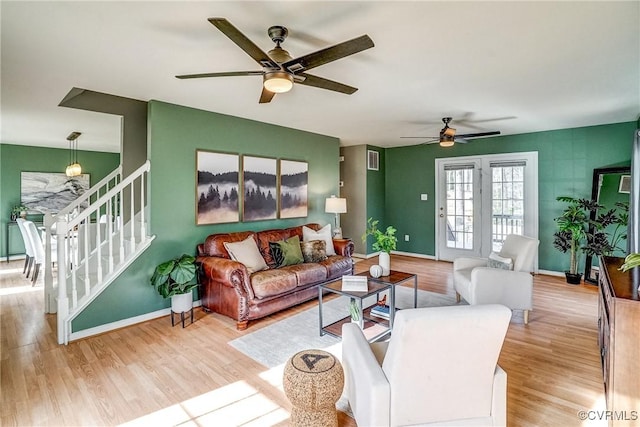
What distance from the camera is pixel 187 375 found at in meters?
2.56

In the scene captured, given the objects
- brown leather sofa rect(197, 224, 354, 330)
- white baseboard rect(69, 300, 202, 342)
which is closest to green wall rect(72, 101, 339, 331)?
white baseboard rect(69, 300, 202, 342)

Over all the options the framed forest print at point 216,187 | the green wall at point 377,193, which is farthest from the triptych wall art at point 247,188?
the green wall at point 377,193

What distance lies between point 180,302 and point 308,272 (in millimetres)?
1461

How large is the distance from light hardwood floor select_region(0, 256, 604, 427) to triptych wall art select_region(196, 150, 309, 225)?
140 centimetres

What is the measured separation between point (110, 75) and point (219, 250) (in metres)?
2.08

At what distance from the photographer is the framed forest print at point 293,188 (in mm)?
5289

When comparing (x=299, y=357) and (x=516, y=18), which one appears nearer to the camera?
(x=299, y=357)

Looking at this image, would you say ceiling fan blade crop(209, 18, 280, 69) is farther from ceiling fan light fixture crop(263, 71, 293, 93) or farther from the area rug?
the area rug

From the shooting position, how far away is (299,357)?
1.89 m

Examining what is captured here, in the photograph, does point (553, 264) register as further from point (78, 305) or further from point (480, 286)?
point (78, 305)

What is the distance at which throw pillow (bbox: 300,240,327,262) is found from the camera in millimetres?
4527

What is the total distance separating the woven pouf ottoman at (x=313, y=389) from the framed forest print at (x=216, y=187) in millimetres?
2877

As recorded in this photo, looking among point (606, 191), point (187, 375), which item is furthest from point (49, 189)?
point (606, 191)

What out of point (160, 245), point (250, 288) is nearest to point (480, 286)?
point (250, 288)
